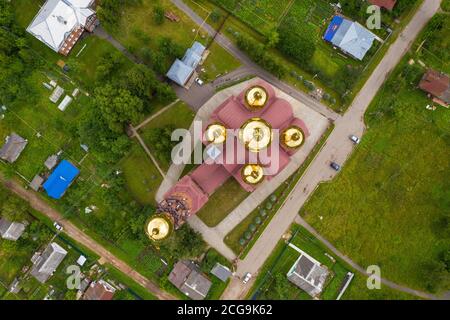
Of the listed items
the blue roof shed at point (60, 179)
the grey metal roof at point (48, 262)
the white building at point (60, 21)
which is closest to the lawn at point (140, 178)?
the blue roof shed at point (60, 179)

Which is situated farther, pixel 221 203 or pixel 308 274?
pixel 221 203

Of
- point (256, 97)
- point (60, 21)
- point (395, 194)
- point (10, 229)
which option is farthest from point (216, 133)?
point (10, 229)

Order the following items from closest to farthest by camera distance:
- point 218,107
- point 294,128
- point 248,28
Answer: point 294,128
point 218,107
point 248,28

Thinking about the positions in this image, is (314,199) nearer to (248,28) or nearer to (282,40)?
(282,40)

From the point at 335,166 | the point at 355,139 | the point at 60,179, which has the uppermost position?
the point at 355,139

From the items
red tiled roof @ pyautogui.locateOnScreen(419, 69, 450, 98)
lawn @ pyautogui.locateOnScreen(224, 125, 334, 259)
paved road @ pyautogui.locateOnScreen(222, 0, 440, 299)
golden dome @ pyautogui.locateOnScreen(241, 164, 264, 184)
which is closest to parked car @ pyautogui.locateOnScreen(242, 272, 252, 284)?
paved road @ pyautogui.locateOnScreen(222, 0, 440, 299)

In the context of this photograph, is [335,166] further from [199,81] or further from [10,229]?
→ [10,229]

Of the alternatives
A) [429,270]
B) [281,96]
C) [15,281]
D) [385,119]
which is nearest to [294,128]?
[281,96]
